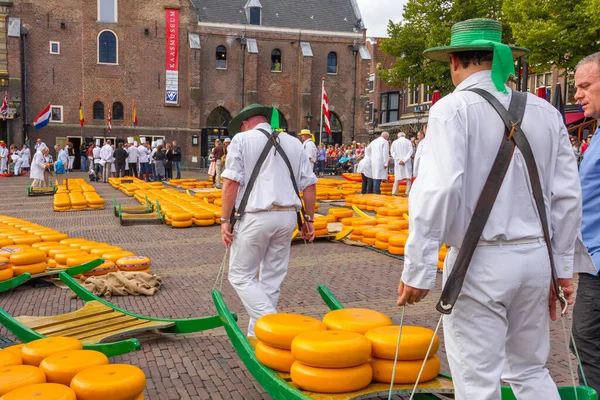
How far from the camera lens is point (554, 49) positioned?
72.3ft

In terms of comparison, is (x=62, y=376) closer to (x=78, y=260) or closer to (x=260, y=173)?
(x=260, y=173)

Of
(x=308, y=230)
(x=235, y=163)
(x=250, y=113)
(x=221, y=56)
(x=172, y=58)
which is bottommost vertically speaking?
(x=308, y=230)

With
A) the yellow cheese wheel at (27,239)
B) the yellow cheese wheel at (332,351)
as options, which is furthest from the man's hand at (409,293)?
the yellow cheese wheel at (27,239)

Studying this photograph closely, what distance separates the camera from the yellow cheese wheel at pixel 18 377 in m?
3.02

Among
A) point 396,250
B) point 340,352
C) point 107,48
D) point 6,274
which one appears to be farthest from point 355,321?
point 107,48

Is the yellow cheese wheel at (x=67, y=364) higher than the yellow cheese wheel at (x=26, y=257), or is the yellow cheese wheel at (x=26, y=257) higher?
the yellow cheese wheel at (x=67, y=364)

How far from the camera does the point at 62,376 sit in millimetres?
3240

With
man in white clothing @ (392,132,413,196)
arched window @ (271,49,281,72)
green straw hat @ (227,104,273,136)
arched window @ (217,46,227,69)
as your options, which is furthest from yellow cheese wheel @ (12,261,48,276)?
arched window @ (271,49,281,72)

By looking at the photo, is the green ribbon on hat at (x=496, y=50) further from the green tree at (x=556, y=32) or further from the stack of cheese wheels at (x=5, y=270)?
the green tree at (x=556, y=32)

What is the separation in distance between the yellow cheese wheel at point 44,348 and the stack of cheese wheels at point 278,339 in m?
1.23

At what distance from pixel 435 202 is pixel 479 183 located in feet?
0.88

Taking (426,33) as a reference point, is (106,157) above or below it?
below

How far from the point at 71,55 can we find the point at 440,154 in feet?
135

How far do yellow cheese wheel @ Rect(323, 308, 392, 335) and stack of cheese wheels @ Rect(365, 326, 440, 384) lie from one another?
0.24m
